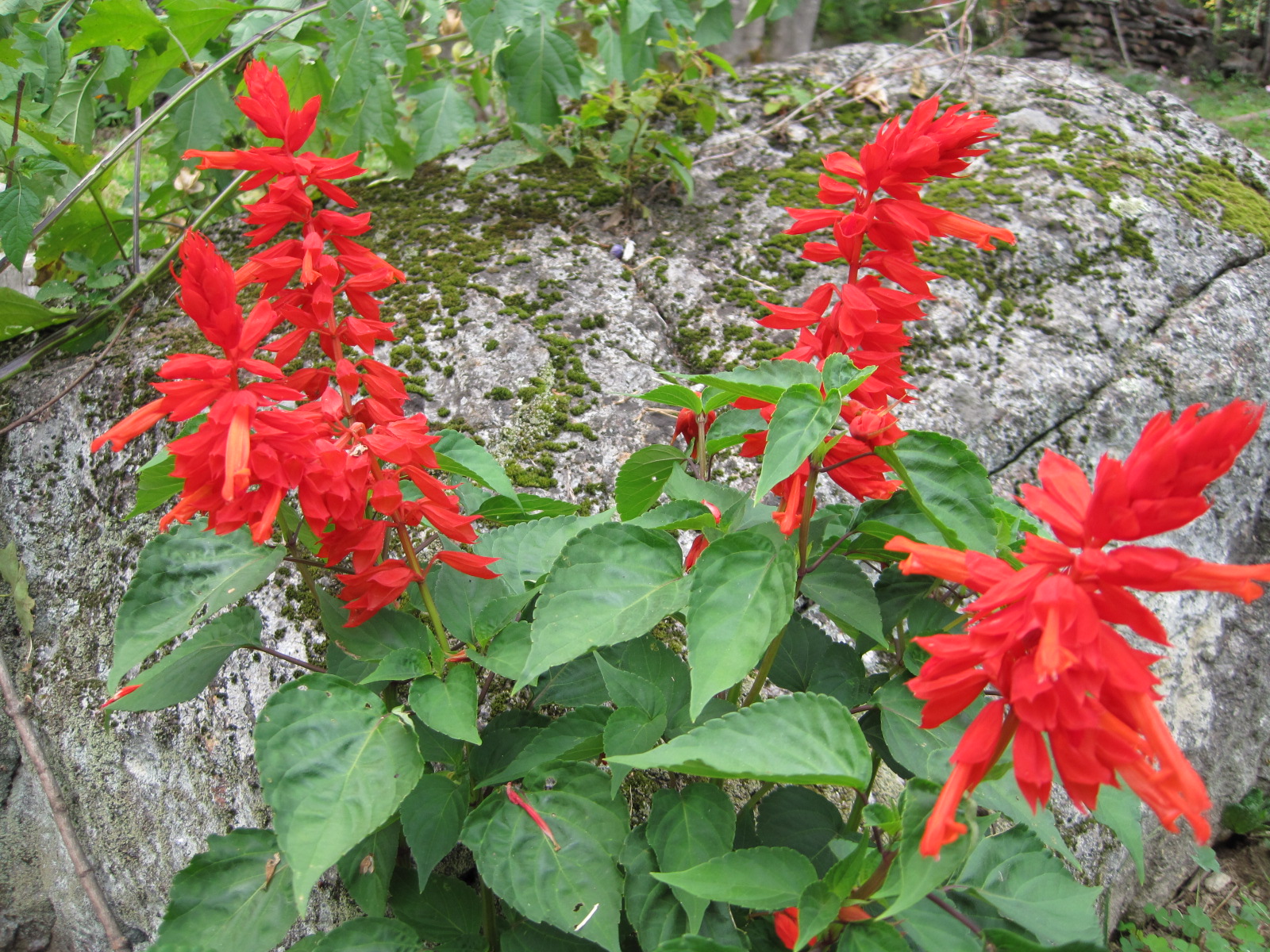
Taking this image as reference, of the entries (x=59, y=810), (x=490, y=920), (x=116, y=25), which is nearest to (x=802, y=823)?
(x=490, y=920)

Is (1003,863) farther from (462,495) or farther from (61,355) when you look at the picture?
(61,355)

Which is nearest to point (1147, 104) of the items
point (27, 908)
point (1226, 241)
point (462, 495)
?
point (1226, 241)

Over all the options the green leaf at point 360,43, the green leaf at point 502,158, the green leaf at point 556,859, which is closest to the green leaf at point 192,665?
the green leaf at point 556,859

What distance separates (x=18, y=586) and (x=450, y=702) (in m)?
1.53

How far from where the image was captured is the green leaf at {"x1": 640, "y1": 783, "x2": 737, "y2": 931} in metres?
0.95

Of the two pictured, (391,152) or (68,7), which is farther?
(391,152)

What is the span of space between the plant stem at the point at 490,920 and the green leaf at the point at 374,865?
13 cm

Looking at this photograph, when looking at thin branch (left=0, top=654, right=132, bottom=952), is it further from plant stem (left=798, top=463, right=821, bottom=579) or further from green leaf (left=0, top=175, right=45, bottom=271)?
plant stem (left=798, top=463, right=821, bottom=579)

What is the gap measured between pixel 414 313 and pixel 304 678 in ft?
4.18

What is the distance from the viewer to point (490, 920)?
3.63 feet

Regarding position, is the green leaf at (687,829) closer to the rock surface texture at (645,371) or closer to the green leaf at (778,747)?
the green leaf at (778,747)

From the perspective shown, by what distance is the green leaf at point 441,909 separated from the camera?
1107 mm

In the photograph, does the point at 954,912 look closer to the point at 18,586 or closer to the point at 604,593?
the point at 604,593

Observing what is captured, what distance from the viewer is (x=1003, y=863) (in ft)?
3.14
